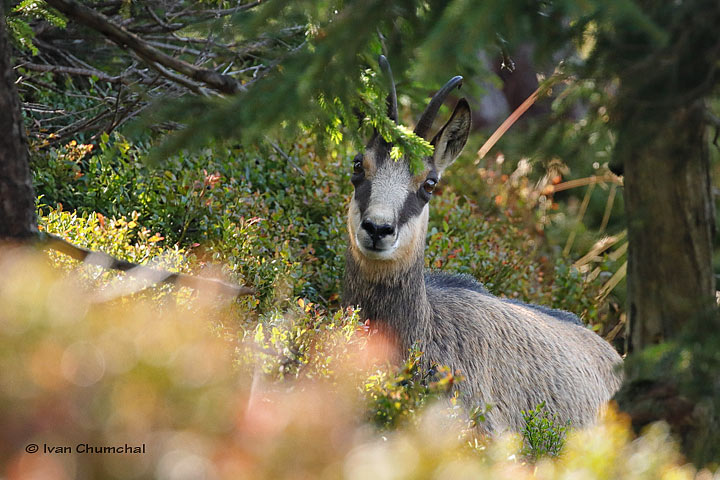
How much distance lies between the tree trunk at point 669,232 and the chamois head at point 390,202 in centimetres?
169

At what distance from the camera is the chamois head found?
527 centimetres

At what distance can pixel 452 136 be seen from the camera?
6.09 m

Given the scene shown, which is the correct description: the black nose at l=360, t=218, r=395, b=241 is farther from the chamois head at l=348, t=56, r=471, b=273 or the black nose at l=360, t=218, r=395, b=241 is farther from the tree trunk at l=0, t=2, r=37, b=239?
the tree trunk at l=0, t=2, r=37, b=239

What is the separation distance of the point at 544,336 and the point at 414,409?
9.22 ft

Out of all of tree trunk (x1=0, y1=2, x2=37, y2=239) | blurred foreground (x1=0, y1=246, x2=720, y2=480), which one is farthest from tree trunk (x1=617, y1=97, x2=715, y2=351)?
tree trunk (x1=0, y1=2, x2=37, y2=239)

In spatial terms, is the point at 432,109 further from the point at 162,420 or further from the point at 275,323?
the point at 162,420

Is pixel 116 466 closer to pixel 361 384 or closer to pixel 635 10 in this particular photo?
pixel 361 384

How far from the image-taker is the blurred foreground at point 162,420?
253 cm

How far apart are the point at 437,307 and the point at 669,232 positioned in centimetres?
234

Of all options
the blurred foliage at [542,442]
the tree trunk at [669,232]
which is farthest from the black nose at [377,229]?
the tree trunk at [669,232]

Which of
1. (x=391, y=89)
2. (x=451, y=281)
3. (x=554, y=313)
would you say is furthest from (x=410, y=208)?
(x=554, y=313)

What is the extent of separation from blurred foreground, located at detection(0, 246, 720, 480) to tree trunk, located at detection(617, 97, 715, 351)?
814 millimetres

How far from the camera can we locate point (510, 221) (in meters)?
10.5

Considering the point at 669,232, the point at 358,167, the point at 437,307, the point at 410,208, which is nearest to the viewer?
the point at 669,232
